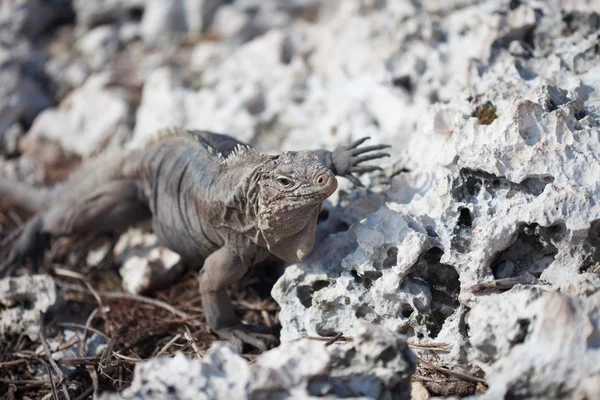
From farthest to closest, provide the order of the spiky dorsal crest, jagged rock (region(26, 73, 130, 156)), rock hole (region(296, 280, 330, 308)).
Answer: jagged rock (region(26, 73, 130, 156)) < the spiky dorsal crest < rock hole (region(296, 280, 330, 308))

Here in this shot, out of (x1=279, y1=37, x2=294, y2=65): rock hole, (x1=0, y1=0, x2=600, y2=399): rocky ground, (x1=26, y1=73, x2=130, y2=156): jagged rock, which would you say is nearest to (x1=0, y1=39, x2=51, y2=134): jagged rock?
(x1=0, y1=0, x2=600, y2=399): rocky ground

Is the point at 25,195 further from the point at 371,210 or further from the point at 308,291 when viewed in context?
the point at 371,210

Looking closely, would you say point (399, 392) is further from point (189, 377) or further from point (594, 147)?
point (594, 147)

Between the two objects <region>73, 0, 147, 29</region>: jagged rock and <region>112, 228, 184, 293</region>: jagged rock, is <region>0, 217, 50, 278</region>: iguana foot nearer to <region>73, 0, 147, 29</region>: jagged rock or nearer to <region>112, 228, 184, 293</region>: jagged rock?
<region>112, 228, 184, 293</region>: jagged rock

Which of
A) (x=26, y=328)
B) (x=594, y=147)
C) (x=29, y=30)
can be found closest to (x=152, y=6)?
(x=29, y=30)

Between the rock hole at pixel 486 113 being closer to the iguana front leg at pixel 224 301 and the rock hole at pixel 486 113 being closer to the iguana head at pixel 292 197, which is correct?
the iguana head at pixel 292 197

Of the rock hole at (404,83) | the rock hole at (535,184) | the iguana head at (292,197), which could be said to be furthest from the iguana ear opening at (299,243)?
the rock hole at (404,83)
